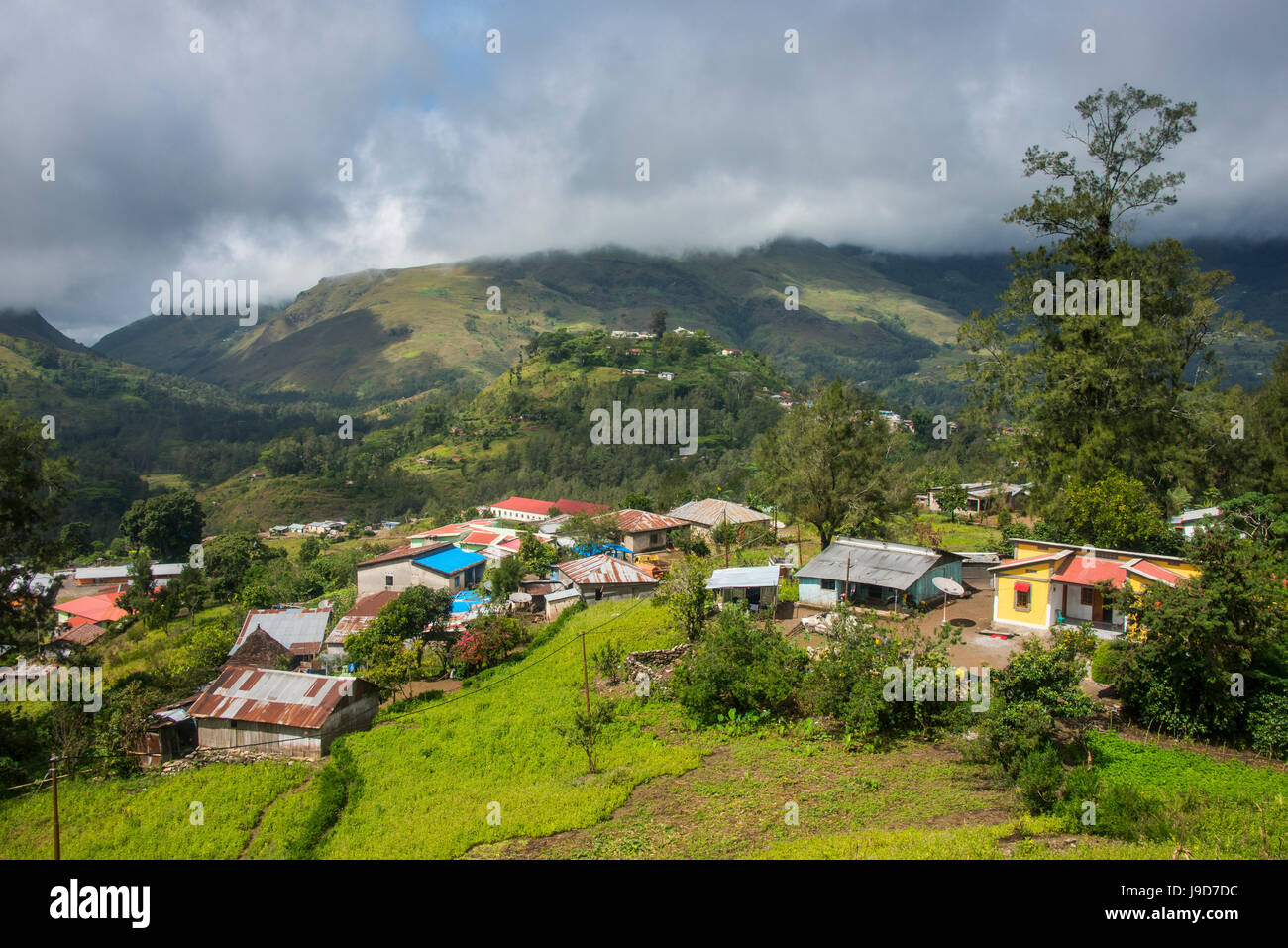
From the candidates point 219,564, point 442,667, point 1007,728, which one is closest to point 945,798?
point 1007,728

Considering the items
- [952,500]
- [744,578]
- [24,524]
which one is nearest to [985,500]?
[952,500]

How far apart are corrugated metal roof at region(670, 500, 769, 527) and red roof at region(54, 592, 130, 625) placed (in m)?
40.1

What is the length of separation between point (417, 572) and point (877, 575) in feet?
102

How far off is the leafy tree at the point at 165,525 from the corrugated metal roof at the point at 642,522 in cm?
5495

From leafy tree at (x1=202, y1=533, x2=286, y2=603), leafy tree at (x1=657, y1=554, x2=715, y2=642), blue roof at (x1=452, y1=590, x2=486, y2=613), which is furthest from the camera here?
leafy tree at (x1=202, y1=533, x2=286, y2=603)

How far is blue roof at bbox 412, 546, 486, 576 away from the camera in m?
46.2

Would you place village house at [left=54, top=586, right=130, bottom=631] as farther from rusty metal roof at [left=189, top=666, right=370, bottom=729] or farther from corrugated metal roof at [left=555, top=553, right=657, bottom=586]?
corrugated metal roof at [left=555, top=553, right=657, bottom=586]

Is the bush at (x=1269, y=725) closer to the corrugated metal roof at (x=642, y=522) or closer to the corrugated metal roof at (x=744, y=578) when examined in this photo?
the corrugated metal roof at (x=744, y=578)

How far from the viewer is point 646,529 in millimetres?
52062

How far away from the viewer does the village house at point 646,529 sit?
51.9 meters

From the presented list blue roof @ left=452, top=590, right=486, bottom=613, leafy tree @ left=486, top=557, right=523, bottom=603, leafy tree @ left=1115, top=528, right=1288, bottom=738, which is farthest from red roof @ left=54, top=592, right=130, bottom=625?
leafy tree @ left=1115, top=528, right=1288, bottom=738

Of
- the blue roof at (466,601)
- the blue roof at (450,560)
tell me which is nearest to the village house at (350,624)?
the blue roof at (466,601)

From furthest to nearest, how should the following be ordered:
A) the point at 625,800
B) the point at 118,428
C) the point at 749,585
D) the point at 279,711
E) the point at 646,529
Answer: the point at 118,428 → the point at 646,529 → the point at 749,585 → the point at 279,711 → the point at 625,800

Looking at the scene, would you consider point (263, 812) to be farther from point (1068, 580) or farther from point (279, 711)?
point (1068, 580)
